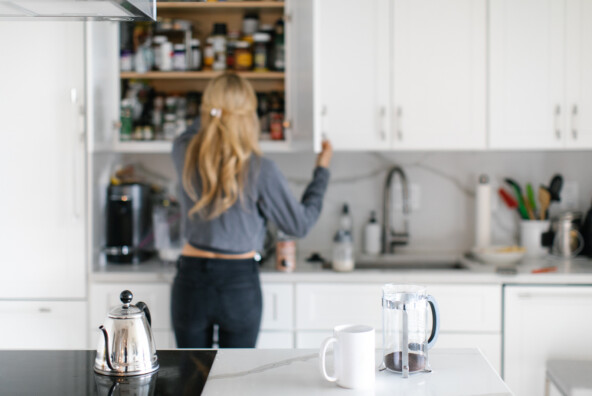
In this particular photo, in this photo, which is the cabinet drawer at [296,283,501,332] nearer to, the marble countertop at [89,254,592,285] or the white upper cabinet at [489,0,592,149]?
the marble countertop at [89,254,592,285]

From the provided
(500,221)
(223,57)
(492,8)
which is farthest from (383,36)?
(500,221)

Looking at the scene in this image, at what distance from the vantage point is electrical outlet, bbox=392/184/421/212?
340 centimetres

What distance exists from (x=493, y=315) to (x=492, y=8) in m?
1.30

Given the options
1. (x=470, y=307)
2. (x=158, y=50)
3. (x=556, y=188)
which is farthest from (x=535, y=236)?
(x=158, y=50)

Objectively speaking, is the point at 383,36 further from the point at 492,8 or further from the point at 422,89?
the point at 492,8

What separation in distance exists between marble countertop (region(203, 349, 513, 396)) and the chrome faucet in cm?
165

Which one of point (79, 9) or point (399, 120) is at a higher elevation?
point (79, 9)

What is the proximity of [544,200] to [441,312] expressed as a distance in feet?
2.81

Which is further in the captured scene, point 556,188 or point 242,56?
point 556,188

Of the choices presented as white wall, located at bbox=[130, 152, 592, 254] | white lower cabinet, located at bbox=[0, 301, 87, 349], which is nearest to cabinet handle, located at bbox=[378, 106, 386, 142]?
white wall, located at bbox=[130, 152, 592, 254]

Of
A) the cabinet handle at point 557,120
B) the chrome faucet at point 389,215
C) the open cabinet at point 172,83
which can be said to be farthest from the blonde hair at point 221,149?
the cabinet handle at point 557,120

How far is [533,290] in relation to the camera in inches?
110

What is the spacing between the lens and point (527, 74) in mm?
2988

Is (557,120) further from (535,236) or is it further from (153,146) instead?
(153,146)
